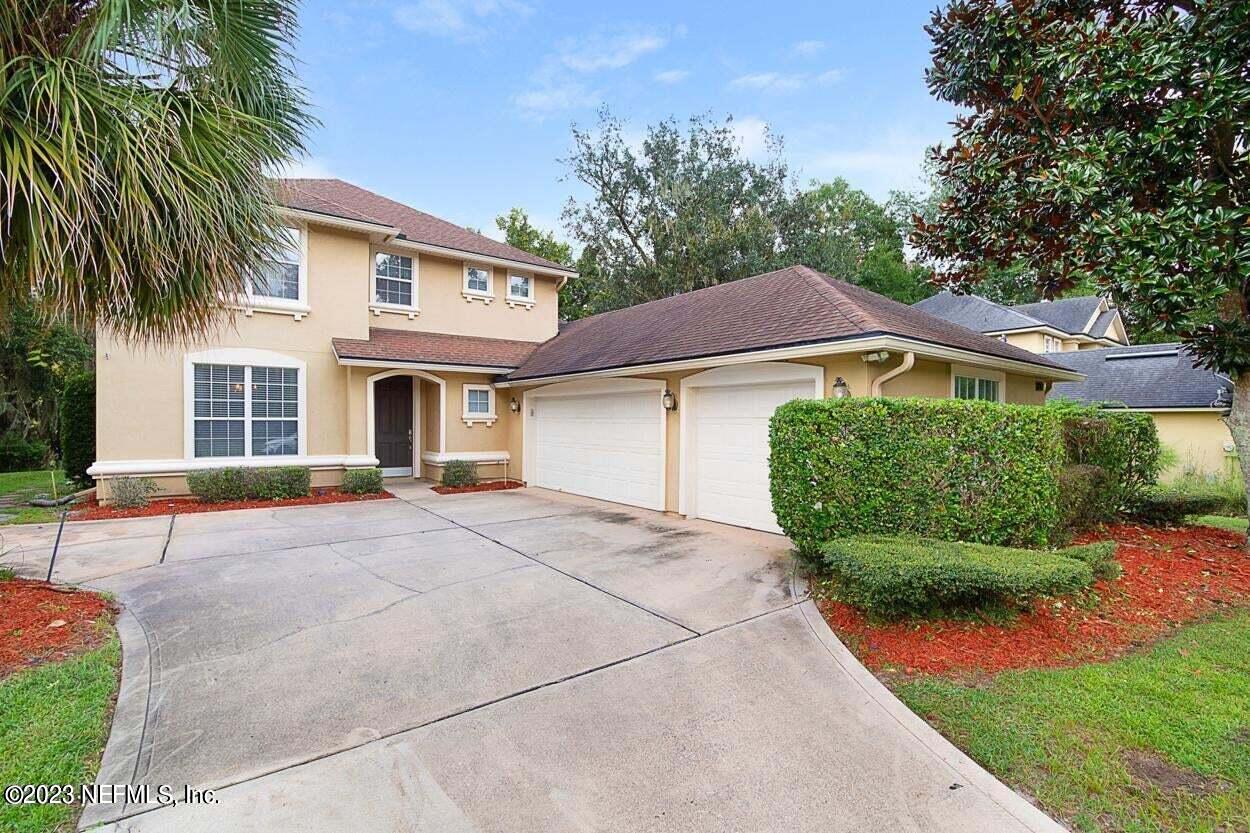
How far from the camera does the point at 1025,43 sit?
6.83 metres

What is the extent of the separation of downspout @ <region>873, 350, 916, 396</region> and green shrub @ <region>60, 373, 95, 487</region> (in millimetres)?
15610

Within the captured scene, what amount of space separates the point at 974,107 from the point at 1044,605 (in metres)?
7.02

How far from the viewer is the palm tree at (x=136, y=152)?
377cm

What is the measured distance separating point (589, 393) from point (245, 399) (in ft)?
23.6

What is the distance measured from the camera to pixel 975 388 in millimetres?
9320

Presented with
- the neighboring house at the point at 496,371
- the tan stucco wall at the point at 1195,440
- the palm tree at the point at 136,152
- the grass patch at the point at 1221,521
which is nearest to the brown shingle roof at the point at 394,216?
the neighboring house at the point at 496,371

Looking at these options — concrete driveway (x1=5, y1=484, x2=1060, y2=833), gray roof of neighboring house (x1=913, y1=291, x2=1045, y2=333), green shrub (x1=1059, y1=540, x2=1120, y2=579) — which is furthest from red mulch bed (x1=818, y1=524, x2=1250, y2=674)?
gray roof of neighboring house (x1=913, y1=291, x2=1045, y2=333)

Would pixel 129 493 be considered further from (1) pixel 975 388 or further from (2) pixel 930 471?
(1) pixel 975 388

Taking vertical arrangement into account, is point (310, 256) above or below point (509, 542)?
above

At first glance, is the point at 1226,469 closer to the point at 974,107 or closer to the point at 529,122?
the point at 974,107

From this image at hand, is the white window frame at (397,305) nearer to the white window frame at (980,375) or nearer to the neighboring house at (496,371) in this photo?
the neighboring house at (496,371)

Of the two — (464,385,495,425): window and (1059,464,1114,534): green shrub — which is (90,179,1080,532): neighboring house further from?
(1059,464,1114,534): green shrub

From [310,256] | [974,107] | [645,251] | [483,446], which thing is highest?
[645,251]

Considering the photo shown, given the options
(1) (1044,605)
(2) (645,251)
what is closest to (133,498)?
(1) (1044,605)
